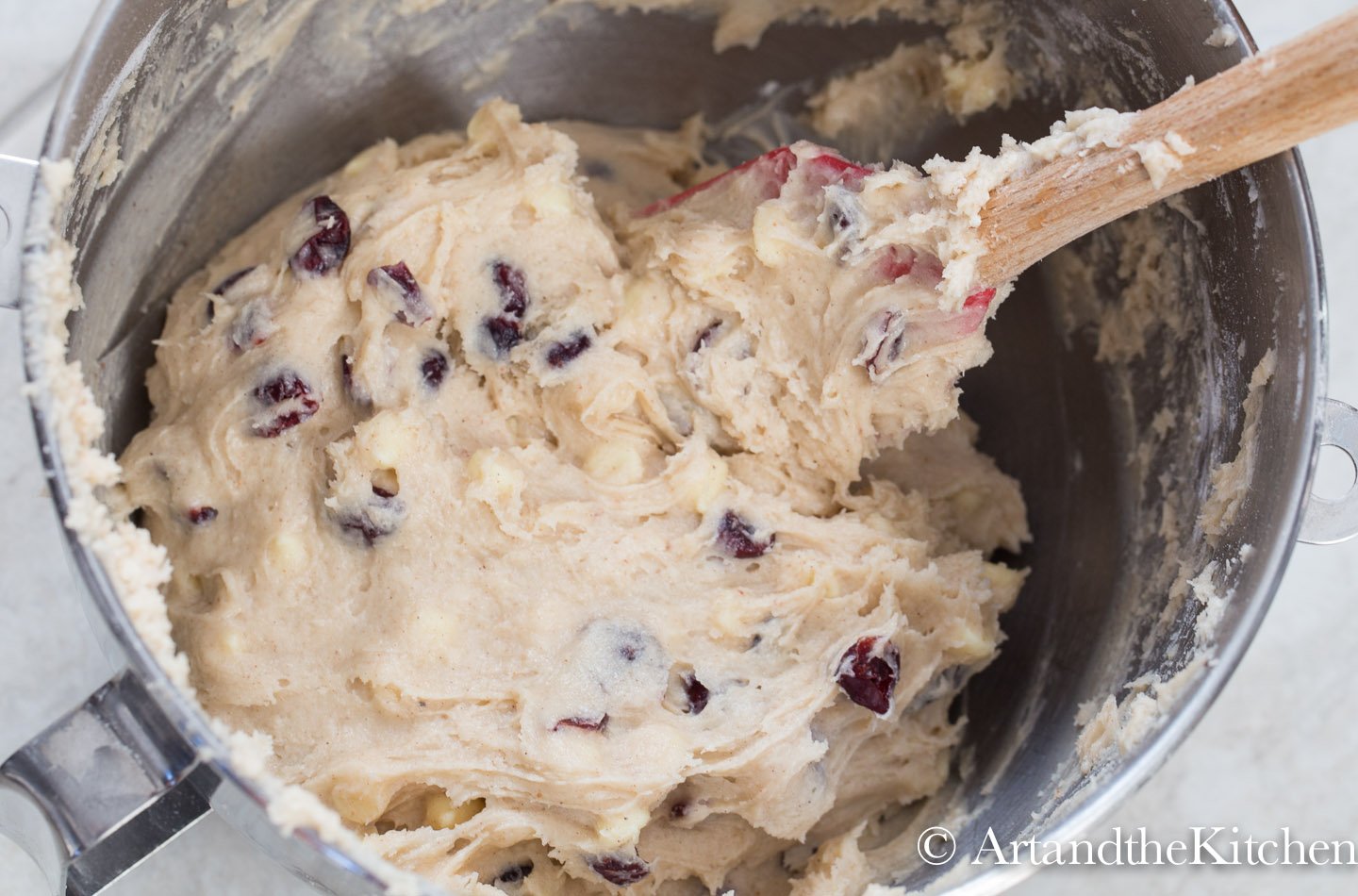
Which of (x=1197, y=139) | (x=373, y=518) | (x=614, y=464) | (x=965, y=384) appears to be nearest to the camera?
(x=1197, y=139)

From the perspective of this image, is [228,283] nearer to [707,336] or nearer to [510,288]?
[510,288]

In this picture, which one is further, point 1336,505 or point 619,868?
point 619,868

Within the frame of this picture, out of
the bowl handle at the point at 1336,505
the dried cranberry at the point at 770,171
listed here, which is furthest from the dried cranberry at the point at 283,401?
the bowl handle at the point at 1336,505

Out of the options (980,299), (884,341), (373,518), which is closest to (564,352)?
(373,518)

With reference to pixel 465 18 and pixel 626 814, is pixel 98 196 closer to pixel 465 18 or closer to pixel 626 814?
pixel 465 18

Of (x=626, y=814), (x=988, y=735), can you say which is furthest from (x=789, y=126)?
(x=626, y=814)

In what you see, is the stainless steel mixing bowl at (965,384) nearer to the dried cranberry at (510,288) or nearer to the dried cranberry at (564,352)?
the dried cranberry at (510,288)

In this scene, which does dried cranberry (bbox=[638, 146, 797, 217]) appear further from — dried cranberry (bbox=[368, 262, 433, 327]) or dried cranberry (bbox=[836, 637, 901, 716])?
dried cranberry (bbox=[836, 637, 901, 716])

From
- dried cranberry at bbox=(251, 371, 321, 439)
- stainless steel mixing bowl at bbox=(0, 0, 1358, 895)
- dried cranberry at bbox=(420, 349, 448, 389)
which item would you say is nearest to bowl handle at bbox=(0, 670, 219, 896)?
stainless steel mixing bowl at bbox=(0, 0, 1358, 895)
